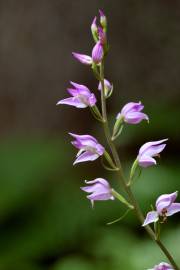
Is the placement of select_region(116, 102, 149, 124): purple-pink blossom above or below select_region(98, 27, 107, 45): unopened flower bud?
below

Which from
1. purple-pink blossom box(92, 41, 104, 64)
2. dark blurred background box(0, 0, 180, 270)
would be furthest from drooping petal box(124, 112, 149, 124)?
dark blurred background box(0, 0, 180, 270)

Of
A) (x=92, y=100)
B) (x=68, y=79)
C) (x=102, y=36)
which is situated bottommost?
(x=92, y=100)

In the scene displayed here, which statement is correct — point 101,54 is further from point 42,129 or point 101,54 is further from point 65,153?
point 42,129

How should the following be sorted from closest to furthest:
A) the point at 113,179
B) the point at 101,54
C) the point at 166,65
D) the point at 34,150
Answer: the point at 101,54 → the point at 113,179 → the point at 34,150 → the point at 166,65

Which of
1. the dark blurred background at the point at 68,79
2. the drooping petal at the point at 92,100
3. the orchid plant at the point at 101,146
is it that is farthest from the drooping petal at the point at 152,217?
the dark blurred background at the point at 68,79

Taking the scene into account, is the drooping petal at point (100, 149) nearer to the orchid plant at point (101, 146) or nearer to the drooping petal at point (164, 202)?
the orchid plant at point (101, 146)

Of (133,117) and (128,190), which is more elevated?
(133,117)

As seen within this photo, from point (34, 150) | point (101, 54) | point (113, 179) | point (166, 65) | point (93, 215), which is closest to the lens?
point (101, 54)

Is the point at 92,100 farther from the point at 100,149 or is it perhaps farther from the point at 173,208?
the point at 173,208

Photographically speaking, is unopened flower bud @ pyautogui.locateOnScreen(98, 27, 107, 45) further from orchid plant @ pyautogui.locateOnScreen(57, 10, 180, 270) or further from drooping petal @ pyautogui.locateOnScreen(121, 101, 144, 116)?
drooping petal @ pyautogui.locateOnScreen(121, 101, 144, 116)

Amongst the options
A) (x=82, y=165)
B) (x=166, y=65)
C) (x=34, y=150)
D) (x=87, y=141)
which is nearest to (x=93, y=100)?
(x=87, y=141)

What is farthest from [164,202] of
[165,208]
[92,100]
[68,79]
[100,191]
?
[68,79]
